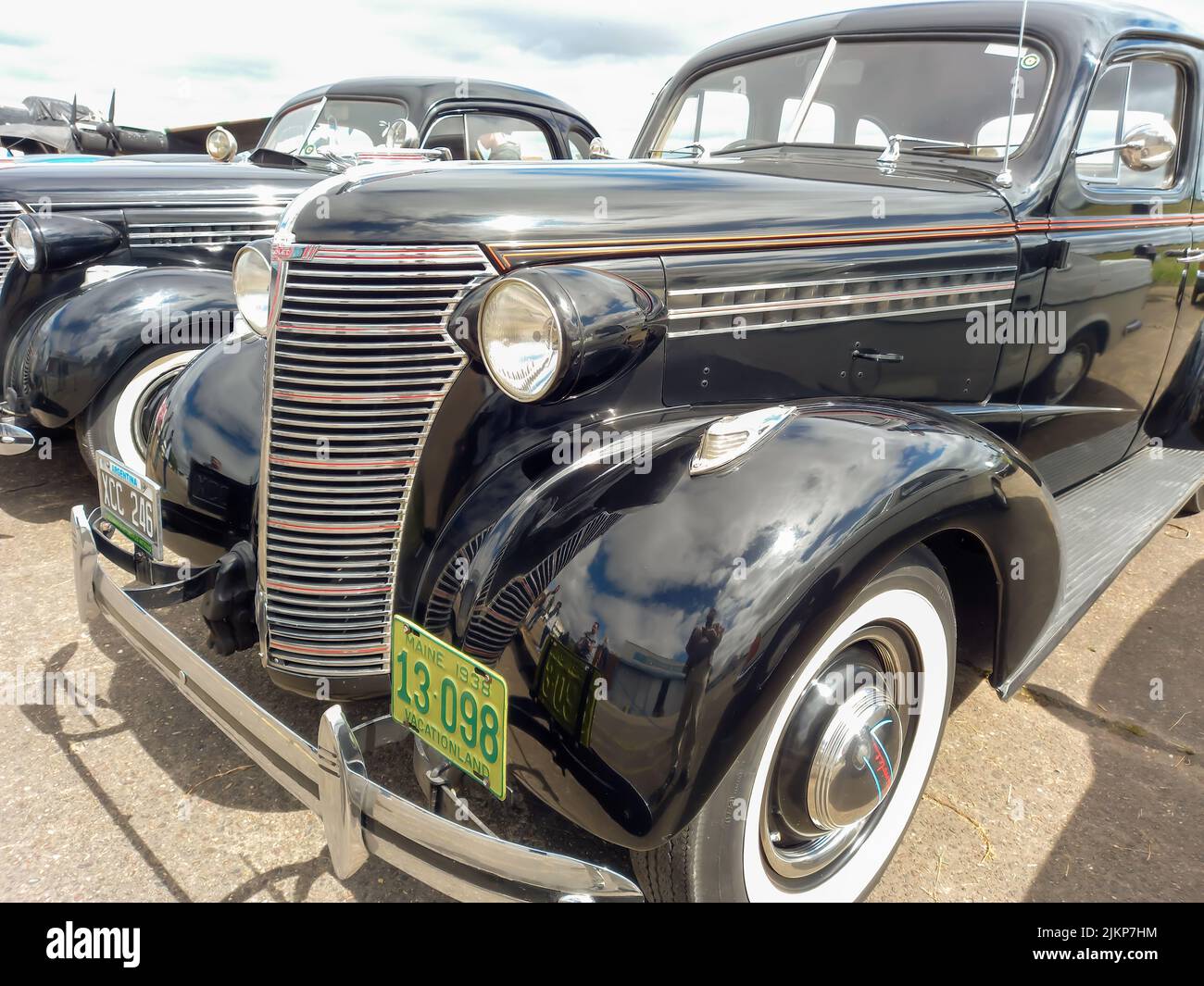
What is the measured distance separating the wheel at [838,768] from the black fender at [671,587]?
14 centimetres

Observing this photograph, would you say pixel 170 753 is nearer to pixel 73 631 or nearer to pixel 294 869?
pixel 294 869

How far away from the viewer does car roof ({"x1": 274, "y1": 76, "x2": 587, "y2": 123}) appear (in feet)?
16.3

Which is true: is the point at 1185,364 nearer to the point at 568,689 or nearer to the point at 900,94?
the point at 900,94

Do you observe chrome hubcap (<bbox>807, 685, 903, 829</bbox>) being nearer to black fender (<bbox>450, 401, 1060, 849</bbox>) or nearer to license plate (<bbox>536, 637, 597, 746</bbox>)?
black fender (<bbox>450, 401, 1060, 849</bbox>)

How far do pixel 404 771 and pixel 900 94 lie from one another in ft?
8.07

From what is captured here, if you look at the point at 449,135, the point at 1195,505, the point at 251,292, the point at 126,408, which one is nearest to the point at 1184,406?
the point at 1195,505

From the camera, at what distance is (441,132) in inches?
196

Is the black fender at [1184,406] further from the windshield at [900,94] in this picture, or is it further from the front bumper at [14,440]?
the front bumper at [14,440]

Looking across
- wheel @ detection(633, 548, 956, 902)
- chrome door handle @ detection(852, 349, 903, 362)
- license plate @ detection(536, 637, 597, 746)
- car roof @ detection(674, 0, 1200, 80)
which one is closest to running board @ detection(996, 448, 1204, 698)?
wheel @ detection(633, 548, 956, 902)

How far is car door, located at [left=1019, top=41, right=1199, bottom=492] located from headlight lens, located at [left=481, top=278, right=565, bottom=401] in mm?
1869

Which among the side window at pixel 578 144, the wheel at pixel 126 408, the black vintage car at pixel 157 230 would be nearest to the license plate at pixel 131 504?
the black vintage car at pixel 157 230
